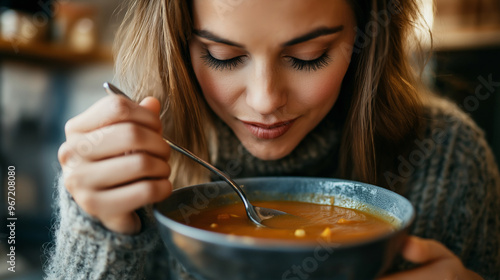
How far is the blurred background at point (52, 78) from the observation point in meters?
2.36

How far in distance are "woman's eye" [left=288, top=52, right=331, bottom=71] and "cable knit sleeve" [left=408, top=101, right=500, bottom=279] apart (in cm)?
45

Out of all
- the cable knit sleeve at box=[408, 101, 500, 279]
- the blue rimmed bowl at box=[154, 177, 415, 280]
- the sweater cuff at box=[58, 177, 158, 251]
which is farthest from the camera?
the cable knit sleeve at box=[408, 101, 500, 279]

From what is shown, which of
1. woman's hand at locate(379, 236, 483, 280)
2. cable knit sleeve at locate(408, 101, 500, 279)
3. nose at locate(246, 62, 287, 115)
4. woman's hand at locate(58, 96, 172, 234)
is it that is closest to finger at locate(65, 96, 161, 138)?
woman's hand at locate(58, 96, 172, 234)

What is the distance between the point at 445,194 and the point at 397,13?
50cm

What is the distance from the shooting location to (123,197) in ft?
2.28

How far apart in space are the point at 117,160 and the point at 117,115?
77 millimetres

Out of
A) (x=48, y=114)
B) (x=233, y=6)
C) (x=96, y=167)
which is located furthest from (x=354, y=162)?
(x=48, y=114)

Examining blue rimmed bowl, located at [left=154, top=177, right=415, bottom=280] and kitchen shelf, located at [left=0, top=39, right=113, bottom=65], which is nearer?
blue rimmed bowl, located at [left=154, top=177, right=415, bottom=280]

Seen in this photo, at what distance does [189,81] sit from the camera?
1026 millimetres

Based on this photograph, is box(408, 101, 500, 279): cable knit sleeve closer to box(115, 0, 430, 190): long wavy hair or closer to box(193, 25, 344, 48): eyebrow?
box(115, 0, 430, 190): long wavy hair

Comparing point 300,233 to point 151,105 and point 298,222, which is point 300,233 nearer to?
point 298,222

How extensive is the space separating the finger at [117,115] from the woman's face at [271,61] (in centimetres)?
24

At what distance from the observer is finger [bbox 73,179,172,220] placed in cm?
68

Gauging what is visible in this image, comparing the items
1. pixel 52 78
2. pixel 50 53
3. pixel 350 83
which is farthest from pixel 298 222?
pixel 52 78
